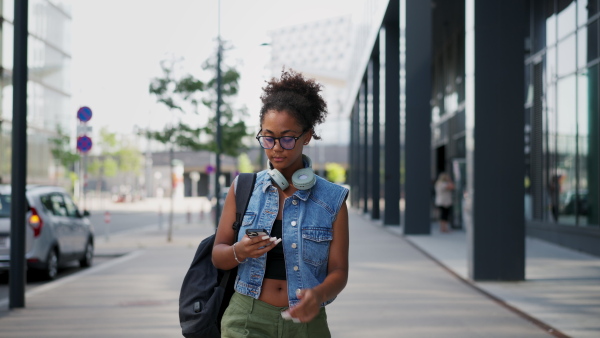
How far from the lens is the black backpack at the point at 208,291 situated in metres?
3.16

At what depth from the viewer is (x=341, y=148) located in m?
105

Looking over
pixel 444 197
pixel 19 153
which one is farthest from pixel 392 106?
pixel 19 153

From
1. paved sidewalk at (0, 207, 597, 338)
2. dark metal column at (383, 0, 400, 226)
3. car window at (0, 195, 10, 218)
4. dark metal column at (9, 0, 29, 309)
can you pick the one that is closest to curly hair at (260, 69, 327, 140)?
paved sidewalk at (0, 207, 597, 338)

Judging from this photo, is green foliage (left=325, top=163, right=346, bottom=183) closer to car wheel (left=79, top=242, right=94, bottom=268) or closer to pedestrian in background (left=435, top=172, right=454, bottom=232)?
pedestrian in background (left=435, top=172, right=454, bottom=232)

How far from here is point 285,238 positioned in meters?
3.00

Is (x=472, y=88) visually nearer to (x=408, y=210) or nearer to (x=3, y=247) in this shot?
(x=3, y=247)

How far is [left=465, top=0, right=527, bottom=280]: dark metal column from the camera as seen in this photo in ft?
38.1

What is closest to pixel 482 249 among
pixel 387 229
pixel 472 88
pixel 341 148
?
pixel 472 88

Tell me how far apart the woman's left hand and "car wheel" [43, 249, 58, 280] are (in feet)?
35.3

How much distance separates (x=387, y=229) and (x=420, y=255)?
10.7 m

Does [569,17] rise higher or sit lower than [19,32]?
higher

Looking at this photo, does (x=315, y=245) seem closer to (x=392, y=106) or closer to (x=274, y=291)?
(x=274, y=291)

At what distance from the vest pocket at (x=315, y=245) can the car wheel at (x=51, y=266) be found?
1054 centimetres

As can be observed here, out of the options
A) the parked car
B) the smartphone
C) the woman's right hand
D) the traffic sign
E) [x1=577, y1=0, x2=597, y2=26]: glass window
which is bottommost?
the parked car
